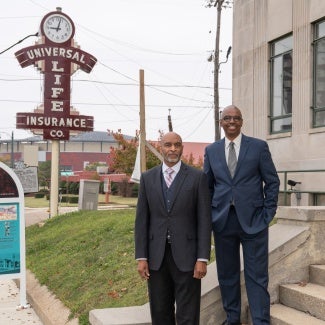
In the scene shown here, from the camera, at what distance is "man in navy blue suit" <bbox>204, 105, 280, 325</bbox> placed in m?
4.52

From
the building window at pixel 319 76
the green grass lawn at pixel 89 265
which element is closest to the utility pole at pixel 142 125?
the green grass lawn at pixel 89 265

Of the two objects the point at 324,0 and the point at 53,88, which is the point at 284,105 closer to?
the point at 324,0

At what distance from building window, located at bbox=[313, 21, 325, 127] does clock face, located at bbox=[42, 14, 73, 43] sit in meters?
11.6

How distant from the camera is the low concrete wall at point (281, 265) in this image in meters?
5.11

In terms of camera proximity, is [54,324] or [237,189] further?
[54,324]

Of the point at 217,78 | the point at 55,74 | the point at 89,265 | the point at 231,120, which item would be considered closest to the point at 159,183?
the point at 231,120

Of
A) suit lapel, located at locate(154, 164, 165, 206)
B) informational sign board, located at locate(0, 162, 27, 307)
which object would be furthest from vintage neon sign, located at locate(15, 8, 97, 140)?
suit lapel, located at locate(154, 164, 165, 206)

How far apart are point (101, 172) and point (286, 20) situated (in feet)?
219

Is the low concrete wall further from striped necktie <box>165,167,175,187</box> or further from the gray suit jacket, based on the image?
striped necktie <box>165,167,175,187</box>

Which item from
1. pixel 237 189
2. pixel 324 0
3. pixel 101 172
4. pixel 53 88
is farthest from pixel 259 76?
pixel 101 172

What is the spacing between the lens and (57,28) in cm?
2169

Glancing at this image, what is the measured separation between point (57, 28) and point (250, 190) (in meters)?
18.6

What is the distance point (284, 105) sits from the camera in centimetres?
1414

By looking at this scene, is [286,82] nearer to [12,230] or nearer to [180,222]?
[12,230]
